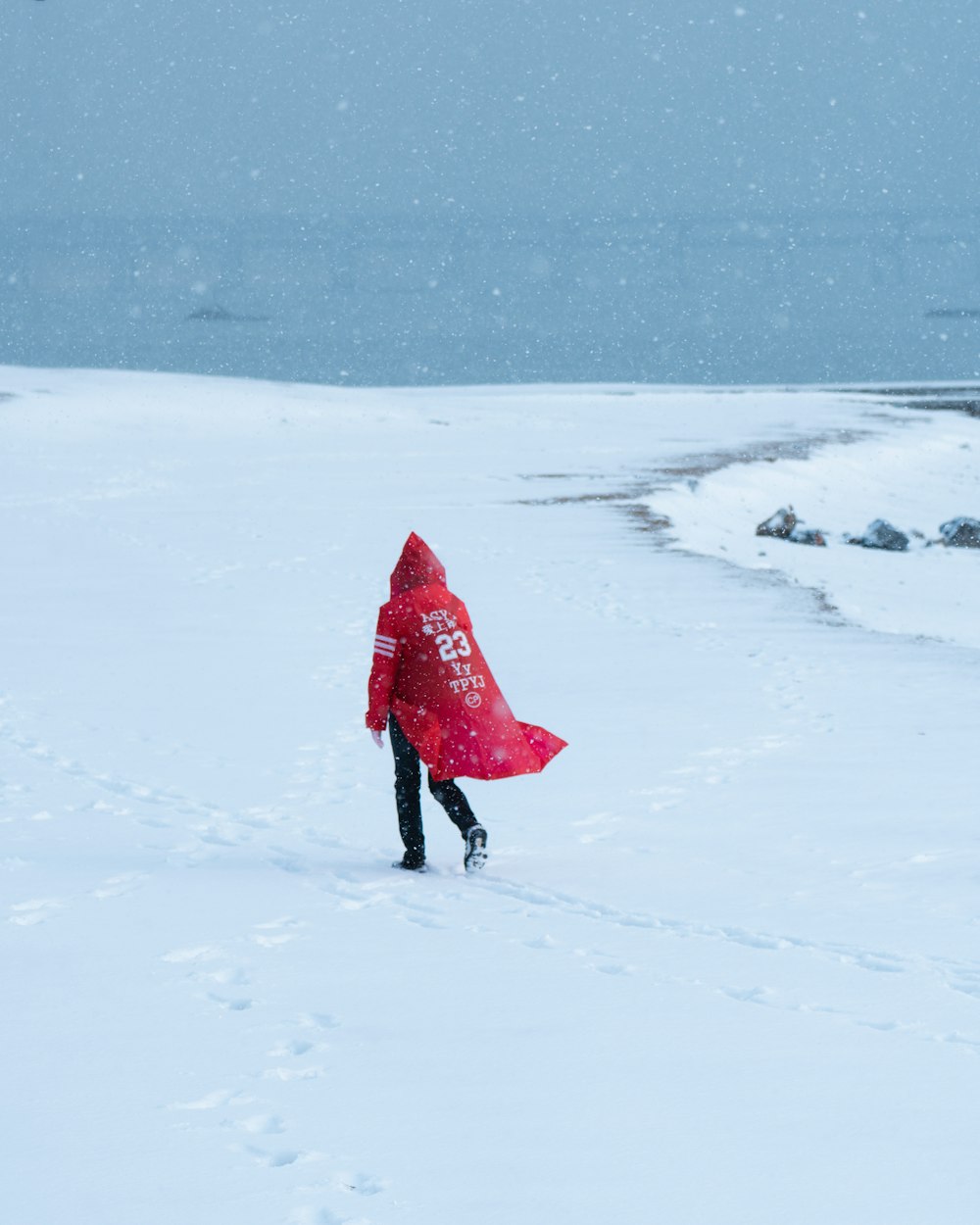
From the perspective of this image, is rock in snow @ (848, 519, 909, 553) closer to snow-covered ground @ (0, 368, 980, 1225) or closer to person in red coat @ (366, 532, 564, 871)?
snow-covered ground @ (0, 368, 980, 1225)

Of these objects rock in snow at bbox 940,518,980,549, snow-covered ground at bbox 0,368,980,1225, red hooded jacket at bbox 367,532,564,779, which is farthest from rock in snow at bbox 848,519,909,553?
red hooded jacket at bbox 367,532,564,779

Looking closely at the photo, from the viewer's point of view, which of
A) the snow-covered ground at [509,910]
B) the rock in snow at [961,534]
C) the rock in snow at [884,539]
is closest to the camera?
the snow-covered ground at [509,910]

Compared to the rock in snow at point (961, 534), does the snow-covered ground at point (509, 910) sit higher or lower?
higher

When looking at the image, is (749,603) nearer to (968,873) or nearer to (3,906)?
(968,873)

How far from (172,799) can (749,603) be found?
6.13 meters

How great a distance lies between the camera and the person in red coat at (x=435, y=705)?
529cm

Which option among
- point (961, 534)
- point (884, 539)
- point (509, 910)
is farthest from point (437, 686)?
point (961, 534)

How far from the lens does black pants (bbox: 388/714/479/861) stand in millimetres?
5379

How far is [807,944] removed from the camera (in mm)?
4469

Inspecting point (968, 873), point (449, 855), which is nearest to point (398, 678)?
point (449, 855)

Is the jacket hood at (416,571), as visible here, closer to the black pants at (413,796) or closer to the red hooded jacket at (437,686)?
the red hooded jacket at (437,686)

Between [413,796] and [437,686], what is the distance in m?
0.40

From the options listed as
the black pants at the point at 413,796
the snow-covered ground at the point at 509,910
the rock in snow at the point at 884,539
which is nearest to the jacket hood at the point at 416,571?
the black pants at the point at 413,796

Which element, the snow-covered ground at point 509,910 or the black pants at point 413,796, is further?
the black pants at point 413,796
